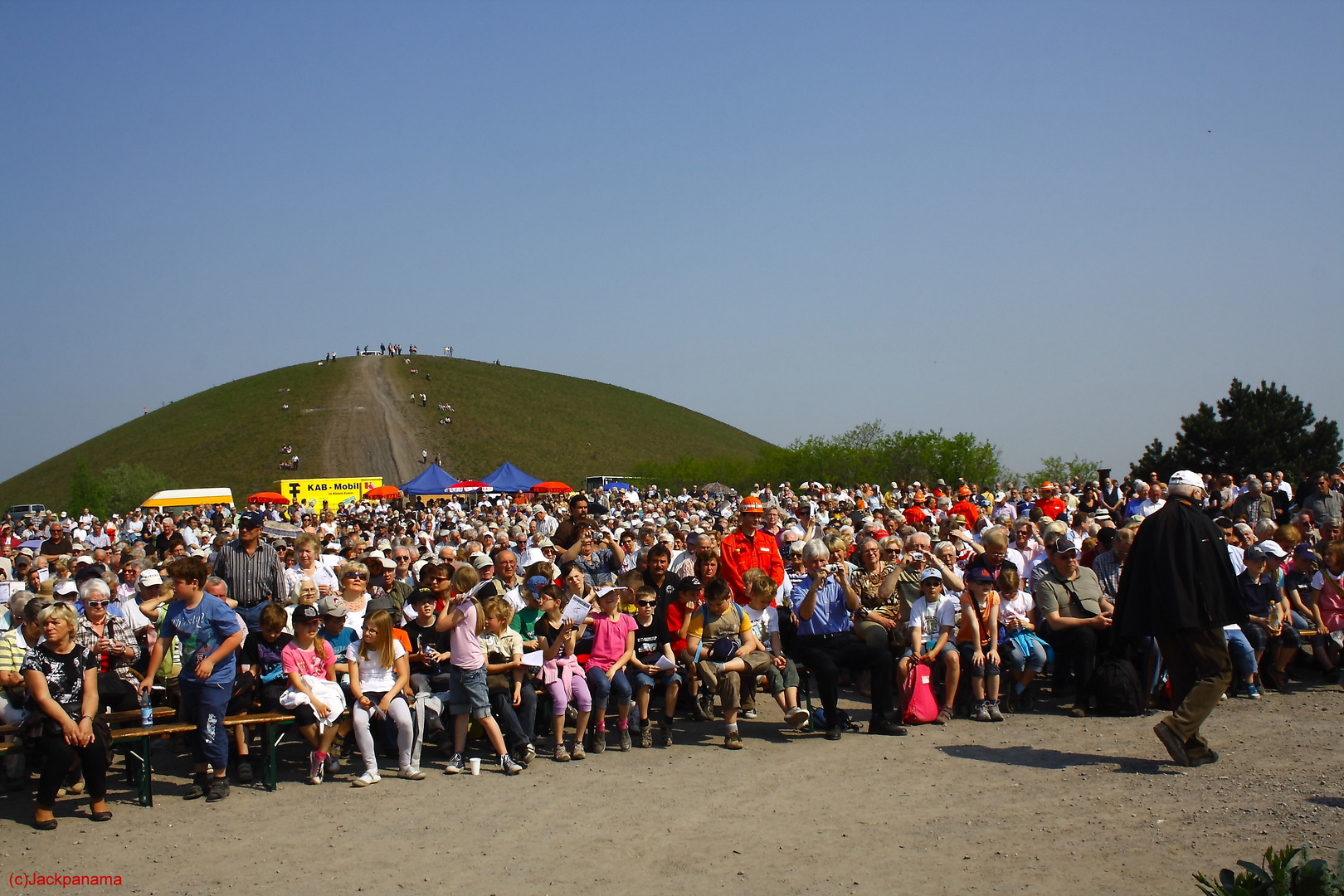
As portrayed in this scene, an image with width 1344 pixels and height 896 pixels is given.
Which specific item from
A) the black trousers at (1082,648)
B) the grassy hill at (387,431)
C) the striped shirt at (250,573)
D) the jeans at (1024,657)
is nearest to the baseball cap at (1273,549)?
the black trousers at (1082,648)

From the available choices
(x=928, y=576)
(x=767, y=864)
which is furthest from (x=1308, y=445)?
(x=767, y=864)

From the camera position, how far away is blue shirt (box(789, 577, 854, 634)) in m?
8.00

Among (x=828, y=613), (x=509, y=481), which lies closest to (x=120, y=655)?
(x=828, y=613)

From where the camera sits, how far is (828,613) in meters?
8.02

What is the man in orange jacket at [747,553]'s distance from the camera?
9.03 m

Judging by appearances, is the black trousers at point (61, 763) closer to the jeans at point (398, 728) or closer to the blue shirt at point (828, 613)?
the jeans at point (398, 728)

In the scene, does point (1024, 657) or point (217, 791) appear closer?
point (217, 791)

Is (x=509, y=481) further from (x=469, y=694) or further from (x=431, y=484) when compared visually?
(x=469, y=694)

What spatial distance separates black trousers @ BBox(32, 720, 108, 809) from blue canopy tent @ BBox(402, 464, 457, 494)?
31623 mm

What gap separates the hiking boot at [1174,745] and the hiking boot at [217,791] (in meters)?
6.23

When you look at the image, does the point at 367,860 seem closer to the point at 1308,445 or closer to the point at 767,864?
the point at 767,864

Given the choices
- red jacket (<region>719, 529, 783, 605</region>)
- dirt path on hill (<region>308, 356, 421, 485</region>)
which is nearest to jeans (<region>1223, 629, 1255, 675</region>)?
red jacket (<region>719, 529, 783, 605</region>)

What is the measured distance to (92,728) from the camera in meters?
6.02

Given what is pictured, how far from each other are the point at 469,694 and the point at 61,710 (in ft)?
8.41
